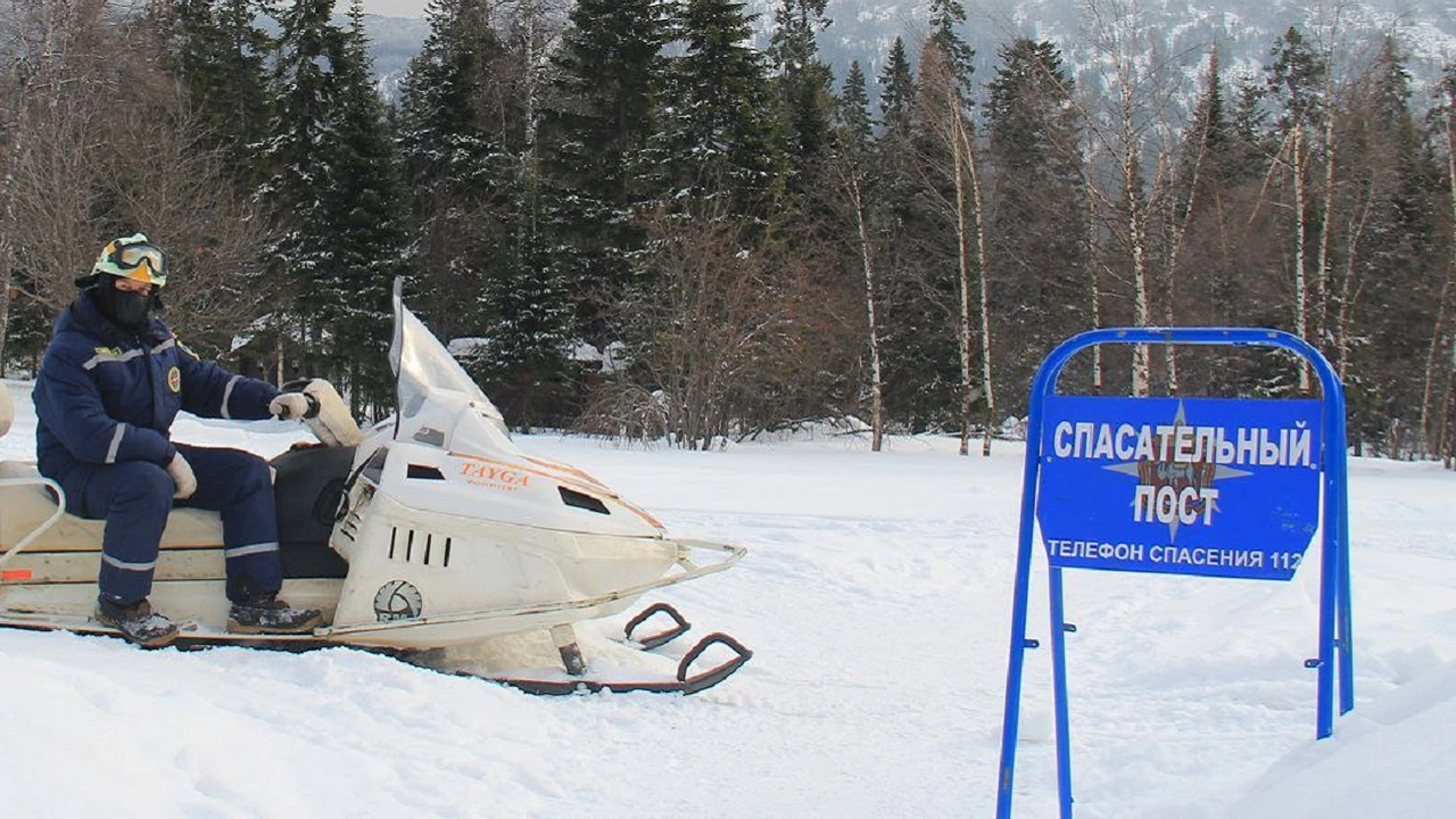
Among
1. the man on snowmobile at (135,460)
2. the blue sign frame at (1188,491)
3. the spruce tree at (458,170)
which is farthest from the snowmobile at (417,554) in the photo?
the spruce tree at (458,170)

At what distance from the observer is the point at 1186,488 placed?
10.8 ft

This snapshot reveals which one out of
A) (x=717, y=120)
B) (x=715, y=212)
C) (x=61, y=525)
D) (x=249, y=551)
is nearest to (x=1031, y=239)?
(x=717, y=120)

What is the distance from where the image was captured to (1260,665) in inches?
203

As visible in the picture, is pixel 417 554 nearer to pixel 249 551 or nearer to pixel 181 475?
pixel 249 551

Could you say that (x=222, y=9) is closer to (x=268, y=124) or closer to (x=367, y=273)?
(x=268, y=124)

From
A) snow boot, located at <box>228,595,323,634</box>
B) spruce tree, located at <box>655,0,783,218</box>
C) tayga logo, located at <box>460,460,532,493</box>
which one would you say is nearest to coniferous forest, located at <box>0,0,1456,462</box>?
spruce tree, located at <box>655,0,783,218</box>

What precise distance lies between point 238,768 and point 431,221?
121ft

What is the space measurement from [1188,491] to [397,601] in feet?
10.4

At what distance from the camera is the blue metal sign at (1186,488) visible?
3.24m

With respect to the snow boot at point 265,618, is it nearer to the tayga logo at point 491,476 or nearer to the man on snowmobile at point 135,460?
the man on snowmobile at point 135,460

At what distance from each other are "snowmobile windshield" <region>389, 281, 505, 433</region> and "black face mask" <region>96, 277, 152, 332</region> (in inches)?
40.1

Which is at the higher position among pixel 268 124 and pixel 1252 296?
pixel 268 124

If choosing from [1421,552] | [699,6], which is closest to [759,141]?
[699,6]

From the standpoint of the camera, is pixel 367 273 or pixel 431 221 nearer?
pixel 367 273
